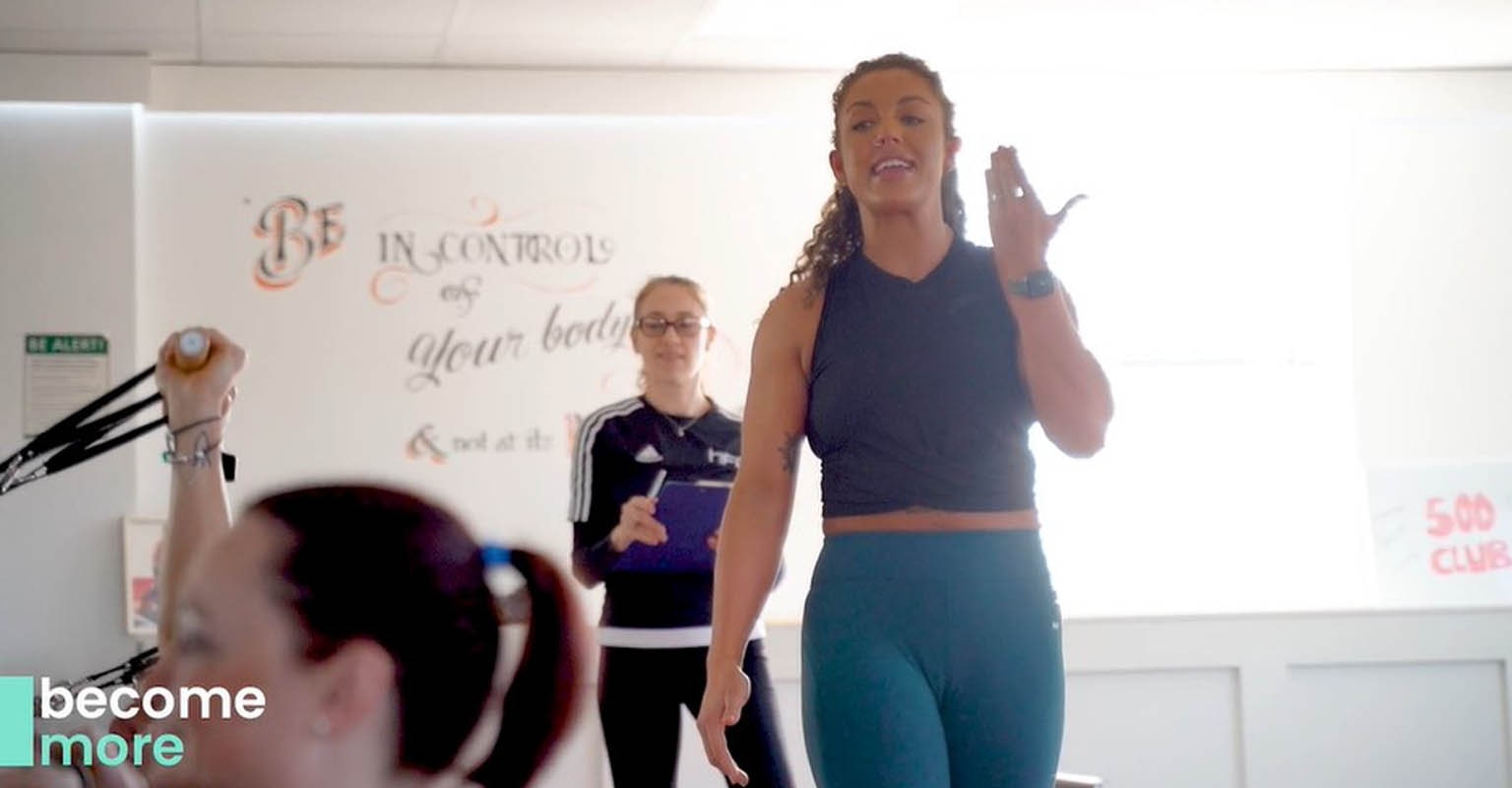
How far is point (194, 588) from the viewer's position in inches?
43.8

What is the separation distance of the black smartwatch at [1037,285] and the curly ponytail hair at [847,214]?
238 millimetres

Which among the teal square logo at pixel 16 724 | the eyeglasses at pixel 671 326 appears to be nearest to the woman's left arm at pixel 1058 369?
the teal square logo at pixel 16 724

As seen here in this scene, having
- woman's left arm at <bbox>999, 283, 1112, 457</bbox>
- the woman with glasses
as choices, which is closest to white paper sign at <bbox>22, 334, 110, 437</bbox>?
the woman with glasses

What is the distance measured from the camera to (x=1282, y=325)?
6.09m

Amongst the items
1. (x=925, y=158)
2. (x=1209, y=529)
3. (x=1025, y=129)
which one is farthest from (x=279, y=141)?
(x=925, y=158)

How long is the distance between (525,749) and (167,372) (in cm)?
75

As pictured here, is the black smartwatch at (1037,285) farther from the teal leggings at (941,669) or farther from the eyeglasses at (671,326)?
the eyeglasses at (671,326)

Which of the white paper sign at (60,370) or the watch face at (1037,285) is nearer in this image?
the watch face at (1037,285)

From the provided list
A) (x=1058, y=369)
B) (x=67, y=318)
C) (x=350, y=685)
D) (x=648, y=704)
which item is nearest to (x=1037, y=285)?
(x=1058, y=369)

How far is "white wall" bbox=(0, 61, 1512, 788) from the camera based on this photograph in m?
5.57

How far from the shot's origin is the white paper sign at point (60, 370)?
17.8 feet

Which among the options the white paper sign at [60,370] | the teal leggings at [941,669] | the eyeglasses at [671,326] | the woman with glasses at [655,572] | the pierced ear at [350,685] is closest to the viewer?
the pierced ear at [350,685]

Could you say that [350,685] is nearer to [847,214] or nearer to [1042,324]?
[1042,324]

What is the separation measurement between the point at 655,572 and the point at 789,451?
1.37 metres
